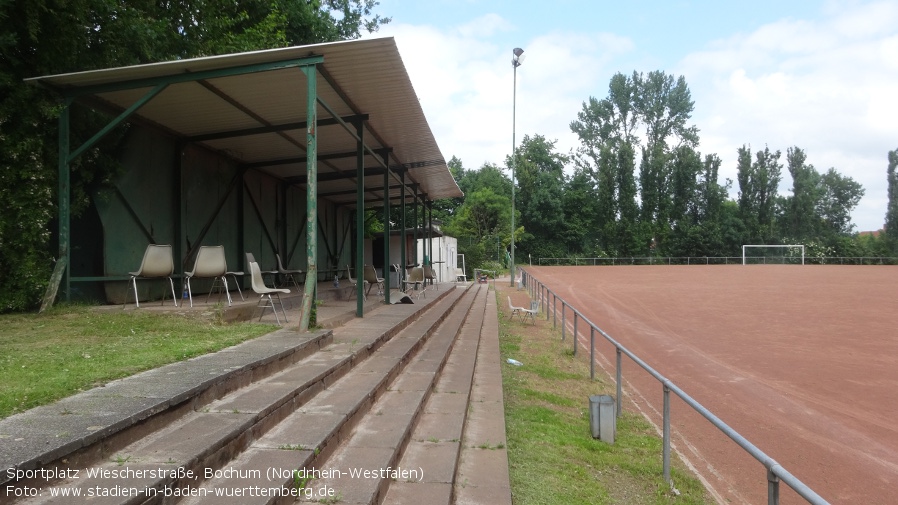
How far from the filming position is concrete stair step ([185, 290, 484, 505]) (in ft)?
8.85

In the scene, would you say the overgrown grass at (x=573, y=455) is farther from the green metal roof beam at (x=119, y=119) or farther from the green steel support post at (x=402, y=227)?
the green steel support post at (x=402, y=227)

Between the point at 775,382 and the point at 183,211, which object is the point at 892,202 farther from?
the point at 183,211

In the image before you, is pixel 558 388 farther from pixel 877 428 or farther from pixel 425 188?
pixel 425 188

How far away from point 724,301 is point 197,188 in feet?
57.1

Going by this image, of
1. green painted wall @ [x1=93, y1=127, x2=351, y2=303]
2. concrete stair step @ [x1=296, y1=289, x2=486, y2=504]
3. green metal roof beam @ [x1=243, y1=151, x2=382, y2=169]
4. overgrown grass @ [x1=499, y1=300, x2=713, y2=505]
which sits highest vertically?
green metal roof beam @ [x1=243, y1=151, x2=382, y2=169]

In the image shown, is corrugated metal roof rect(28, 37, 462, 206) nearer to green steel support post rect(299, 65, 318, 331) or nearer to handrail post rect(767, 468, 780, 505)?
green steel support post rect(299, 65, 318, 331)

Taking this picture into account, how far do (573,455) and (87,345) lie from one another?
4100mm

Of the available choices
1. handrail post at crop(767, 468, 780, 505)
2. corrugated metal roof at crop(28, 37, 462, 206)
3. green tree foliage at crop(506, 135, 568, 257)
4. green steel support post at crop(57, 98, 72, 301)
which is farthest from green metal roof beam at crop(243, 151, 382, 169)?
green tree foliage at crop(506, 135, 568, 257)

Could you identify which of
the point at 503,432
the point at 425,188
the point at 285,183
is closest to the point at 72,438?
the point at 503,432

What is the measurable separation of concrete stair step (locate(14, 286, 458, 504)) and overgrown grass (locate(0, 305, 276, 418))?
69 cm

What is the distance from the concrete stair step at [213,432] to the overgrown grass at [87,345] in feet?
2.27

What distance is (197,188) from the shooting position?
9.55 m

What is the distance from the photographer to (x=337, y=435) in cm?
338

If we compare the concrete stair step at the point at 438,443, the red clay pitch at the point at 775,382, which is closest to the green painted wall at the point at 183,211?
the concrete stair step at the point at 438,443
